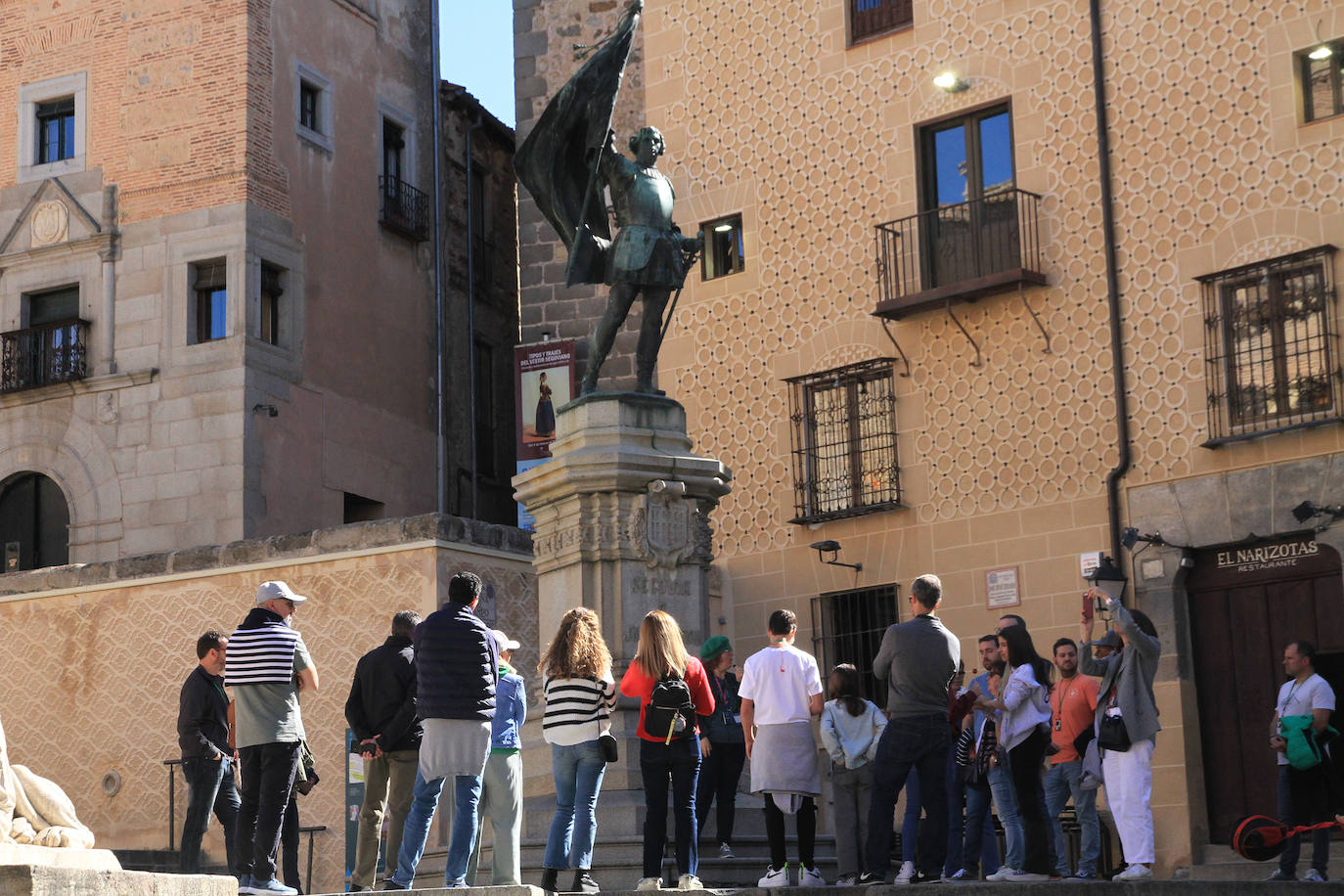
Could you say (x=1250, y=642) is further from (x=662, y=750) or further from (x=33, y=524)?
(x=33, y=524)

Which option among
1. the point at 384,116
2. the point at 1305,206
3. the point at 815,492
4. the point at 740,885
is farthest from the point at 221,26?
the point at 740,885

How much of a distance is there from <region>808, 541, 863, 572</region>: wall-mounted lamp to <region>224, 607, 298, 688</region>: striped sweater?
13.7 meters

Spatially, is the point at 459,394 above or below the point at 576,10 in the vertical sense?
below

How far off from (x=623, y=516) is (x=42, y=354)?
18.1 metres

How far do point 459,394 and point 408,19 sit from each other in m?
5.88

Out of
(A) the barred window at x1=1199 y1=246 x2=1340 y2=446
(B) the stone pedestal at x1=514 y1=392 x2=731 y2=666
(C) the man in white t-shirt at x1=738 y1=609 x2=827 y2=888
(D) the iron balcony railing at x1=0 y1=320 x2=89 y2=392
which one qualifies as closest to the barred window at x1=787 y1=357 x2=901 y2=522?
(A) the barred window at x1=1199 y1=246 x2=1340 y2=446

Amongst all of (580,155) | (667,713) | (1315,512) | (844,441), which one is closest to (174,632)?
(844,441)

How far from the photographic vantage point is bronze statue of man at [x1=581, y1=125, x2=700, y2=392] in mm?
14984

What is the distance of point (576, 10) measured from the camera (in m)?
30.0

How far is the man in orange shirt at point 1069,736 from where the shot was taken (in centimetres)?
1212

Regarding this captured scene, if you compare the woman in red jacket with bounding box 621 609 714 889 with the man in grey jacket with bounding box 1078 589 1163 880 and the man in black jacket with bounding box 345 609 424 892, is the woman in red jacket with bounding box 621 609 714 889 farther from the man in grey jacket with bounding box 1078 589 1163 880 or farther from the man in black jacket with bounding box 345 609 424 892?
the man in grey jacket with bounding box 1078 589 1163 880

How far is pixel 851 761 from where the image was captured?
40.3 feet

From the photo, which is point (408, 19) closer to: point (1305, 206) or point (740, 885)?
point (1305, 206)

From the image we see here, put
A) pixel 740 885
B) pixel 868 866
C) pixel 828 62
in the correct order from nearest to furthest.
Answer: pixel 868 866 < pixel 740 885 < pixel 828 62
